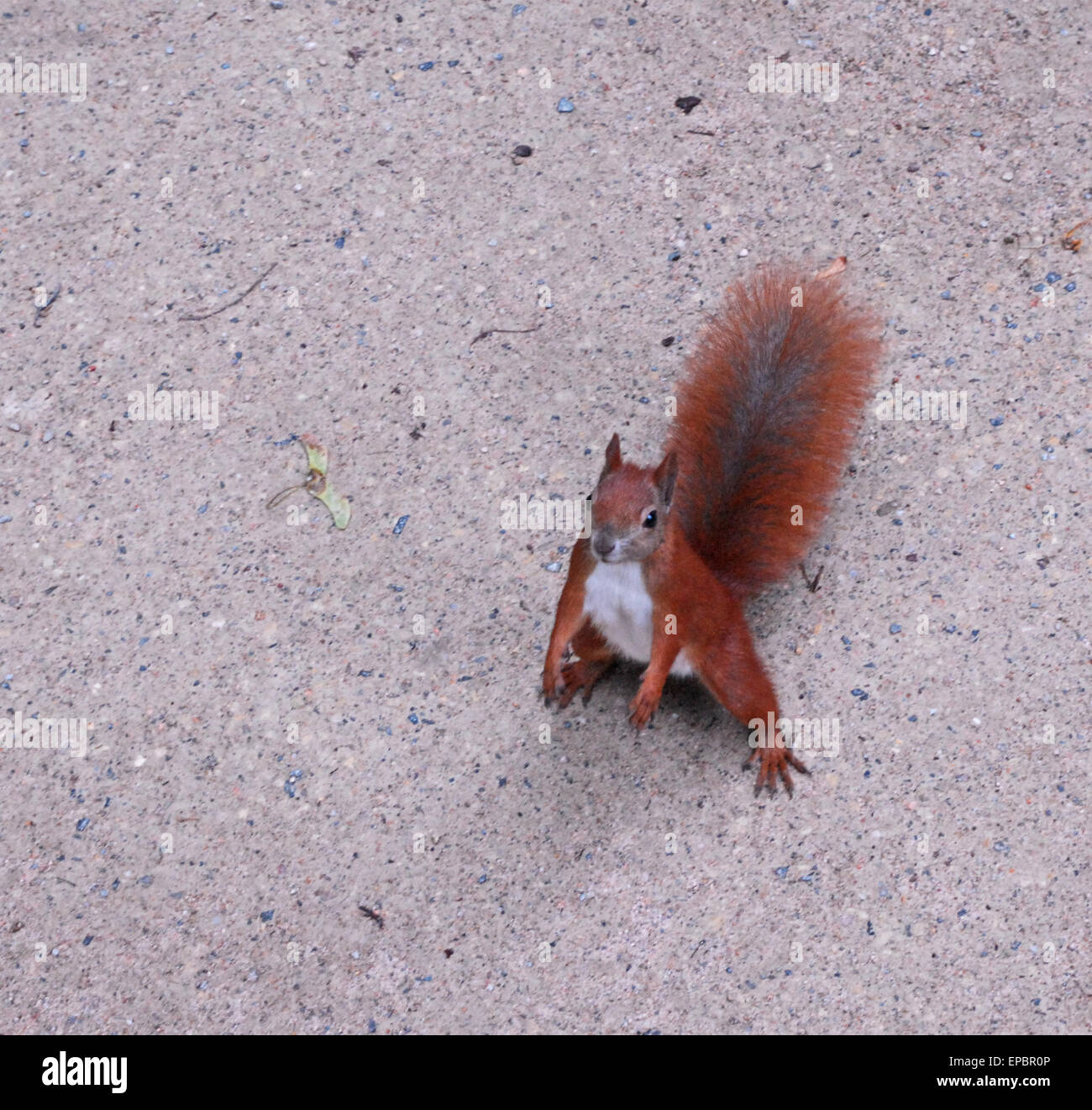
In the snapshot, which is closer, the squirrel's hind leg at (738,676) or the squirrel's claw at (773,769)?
Answer: the squirrel's hind leg at (738,676)

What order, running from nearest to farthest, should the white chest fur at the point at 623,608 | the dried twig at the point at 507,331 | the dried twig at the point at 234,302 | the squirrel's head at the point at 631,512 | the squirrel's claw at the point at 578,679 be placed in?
the squirrel's head at the point at 631,512 → the white chest fur at the point at 623,608 → the squirrel's claw at the point at 578,679 → the dried twig at the point at 507,331 → the dried twig at the point at 234,302

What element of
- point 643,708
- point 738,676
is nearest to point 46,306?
point 643,708

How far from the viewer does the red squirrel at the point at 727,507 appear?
2.33 meters

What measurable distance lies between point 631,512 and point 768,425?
565mm

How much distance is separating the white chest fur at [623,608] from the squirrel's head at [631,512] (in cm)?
7

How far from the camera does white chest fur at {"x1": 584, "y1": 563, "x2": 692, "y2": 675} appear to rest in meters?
2.37

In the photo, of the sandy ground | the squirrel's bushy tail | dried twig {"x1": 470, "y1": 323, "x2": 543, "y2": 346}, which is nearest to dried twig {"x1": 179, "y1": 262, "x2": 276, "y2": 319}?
the sandy ground

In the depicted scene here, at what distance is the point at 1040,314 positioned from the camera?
3.20m

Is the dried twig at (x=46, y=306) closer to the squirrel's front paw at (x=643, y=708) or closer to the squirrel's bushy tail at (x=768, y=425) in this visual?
the squirrel's bushy tail at (x=768, y=425)

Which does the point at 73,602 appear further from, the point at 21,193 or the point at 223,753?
the point at 21,193

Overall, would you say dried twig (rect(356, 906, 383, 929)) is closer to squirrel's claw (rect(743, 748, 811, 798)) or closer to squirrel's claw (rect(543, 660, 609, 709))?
squirrel's claw (rect(543, 660, 609, 709))

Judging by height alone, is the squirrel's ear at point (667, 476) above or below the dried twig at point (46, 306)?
below

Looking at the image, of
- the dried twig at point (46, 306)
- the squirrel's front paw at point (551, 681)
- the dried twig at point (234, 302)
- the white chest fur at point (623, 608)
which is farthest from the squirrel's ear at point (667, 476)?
Result: the dried twig at point (46, 306)

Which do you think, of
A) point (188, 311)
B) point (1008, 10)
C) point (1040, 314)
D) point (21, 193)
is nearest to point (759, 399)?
point (1040, 314)
